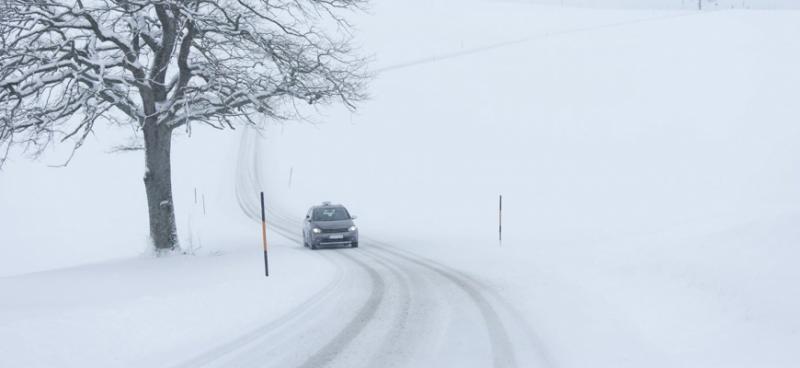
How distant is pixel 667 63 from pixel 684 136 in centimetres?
2006

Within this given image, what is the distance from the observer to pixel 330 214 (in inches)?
867

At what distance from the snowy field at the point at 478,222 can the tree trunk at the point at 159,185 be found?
4.56ft

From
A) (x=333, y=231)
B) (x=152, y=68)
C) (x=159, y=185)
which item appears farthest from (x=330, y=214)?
(x=152, y=68)

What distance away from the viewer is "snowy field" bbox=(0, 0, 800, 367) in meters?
7.84

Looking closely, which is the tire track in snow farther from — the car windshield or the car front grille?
the car windshield

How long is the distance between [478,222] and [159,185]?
14.0 m

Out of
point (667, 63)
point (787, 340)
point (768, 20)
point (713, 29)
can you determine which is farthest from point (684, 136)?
point (768, 20)

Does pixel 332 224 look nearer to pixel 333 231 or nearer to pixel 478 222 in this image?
pixel 333 231

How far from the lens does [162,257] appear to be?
1600cm

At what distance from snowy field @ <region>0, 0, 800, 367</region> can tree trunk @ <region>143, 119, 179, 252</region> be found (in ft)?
4.56

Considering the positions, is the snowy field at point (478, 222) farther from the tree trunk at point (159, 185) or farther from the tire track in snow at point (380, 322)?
the tree trunk at point (159, 185)

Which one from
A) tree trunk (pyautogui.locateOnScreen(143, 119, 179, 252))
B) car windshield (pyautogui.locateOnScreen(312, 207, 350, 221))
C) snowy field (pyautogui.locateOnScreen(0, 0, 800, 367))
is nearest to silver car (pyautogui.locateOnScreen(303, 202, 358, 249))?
car windshield (pyautogui.locateOnScreen(312, 207, 350, 221))

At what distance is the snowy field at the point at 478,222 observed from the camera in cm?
784

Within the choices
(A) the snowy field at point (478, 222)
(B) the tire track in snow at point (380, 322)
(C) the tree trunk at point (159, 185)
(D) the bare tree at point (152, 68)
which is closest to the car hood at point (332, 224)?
(A) the snowy field at point (478, 222)
